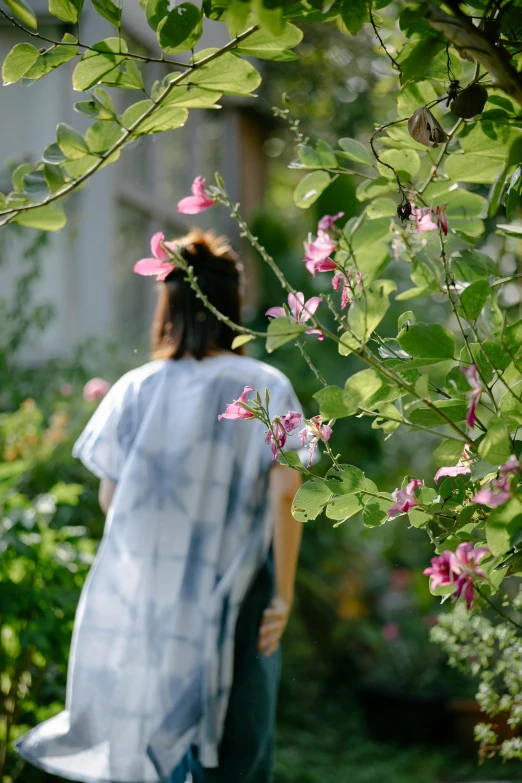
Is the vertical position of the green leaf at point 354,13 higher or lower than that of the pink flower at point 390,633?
higher

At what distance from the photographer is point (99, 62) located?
0.90 m

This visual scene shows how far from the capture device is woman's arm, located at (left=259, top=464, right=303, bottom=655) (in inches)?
81.7

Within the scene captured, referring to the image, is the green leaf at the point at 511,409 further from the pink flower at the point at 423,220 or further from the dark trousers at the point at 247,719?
the dark trousers at the point at 247,719

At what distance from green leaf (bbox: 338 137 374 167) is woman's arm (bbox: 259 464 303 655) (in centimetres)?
116

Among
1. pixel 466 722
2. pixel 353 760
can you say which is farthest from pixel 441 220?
pixel 466 722

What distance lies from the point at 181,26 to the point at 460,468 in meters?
0.52

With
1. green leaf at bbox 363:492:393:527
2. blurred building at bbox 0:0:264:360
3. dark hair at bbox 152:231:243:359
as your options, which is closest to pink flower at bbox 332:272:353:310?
green leaf at bbox 363:492:393:527

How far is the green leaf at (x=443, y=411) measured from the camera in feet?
2.87

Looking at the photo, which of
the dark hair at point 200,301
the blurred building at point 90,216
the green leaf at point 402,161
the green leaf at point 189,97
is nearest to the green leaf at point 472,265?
the green leaf at point 402,161

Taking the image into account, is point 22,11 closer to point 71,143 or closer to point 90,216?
point 71,143

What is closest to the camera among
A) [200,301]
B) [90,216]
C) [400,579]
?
[200,301]

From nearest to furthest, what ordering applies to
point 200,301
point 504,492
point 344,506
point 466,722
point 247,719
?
point 504,492 → point 344,506 → point 247,719 → point 200,301 → point 466,722

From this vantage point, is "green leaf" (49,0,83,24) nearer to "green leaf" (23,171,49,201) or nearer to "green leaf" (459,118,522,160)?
"green leaf" (23,171,49,201)

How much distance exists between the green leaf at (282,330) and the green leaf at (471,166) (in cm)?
31
